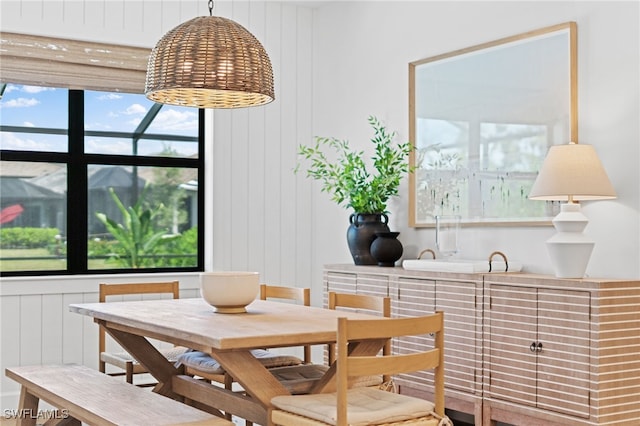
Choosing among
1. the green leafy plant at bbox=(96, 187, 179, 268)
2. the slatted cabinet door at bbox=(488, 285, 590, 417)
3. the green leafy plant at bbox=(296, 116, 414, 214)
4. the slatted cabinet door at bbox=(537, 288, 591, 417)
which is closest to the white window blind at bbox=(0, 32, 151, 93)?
the green leafy plant at bbox=(96, 187, 179, 268)

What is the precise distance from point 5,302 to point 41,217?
0.66 m

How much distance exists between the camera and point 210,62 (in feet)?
10.7

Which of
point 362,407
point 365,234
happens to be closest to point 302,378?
point 362,407

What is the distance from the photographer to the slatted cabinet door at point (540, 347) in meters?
3.65

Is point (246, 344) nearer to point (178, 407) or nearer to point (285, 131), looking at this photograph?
point (178, 407)

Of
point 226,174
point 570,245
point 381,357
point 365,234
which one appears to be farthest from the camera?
point 226,174

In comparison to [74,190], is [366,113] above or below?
above

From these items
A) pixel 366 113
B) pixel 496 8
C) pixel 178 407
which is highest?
pixel 496 8

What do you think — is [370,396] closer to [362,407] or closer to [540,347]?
[362,407]

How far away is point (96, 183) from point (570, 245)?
3360 millimetres

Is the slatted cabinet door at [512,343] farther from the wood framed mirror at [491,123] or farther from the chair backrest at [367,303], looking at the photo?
the chair backrest at [367,303]

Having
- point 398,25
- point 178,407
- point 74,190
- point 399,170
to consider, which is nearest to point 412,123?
point 399,170

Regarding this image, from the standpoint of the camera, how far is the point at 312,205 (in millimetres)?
6277

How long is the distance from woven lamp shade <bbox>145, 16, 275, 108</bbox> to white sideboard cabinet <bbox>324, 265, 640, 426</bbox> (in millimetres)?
1586
